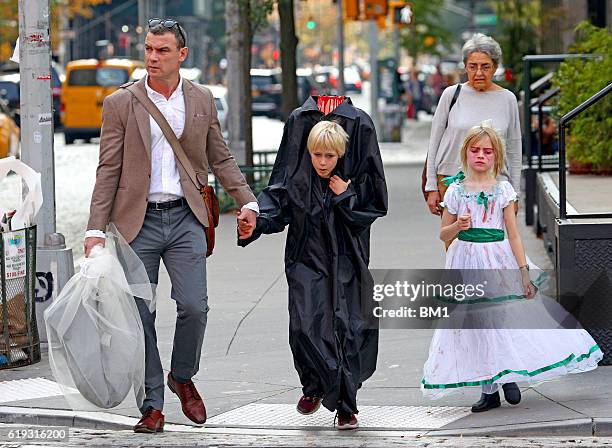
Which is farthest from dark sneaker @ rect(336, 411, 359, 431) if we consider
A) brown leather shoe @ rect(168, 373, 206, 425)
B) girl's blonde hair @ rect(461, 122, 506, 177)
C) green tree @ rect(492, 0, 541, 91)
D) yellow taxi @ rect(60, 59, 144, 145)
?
yellow taxi @ rect(60, 59, 144, 145)

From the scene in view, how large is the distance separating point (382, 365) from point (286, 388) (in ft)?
2.63

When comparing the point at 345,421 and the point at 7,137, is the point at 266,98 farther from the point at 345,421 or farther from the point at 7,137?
the point at 345,421

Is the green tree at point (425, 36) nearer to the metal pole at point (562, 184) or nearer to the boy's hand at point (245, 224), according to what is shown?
the metal pole at point (562, 184)

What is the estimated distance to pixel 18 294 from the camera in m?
9.03

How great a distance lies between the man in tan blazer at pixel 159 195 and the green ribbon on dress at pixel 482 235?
1137 millimetres

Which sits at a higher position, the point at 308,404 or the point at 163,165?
the point at 163,165

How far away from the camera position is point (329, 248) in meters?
7.21

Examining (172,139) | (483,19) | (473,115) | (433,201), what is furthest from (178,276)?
(483,19)

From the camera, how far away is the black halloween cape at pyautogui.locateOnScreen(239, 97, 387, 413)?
23.4 feet

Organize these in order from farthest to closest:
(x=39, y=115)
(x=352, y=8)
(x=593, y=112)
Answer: (x=352, y=8), (x=593, y=112), (x=39, y=115)

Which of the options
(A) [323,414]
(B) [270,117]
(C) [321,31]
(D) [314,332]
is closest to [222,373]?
(A) [323,414]

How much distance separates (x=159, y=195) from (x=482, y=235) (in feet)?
5.46

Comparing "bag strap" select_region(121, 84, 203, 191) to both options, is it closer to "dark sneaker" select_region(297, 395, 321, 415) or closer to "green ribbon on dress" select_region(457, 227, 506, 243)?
"dark sneaker" select_region(297, 395, 321, 415)

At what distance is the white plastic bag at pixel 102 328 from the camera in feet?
23.3
